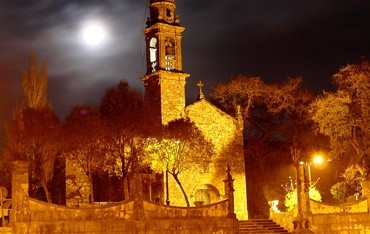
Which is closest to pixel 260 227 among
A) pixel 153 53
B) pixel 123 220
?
pixel 123 220

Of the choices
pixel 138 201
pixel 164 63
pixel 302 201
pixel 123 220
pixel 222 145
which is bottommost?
pixel 123 220

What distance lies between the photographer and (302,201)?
28.3m

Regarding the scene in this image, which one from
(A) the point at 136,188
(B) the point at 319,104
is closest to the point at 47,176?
(A) the point at 136,188

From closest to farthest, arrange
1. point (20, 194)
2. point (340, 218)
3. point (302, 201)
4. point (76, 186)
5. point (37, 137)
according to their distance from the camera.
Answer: point (20, 194)
point (302, 201)
point (340, 218)
point (37, 137)
point (76, 186)

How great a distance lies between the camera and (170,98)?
1593 inches

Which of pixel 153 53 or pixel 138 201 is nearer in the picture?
pixel 138 201

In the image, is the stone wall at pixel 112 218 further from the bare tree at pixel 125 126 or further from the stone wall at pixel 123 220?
the bare tree at pixel 125 126

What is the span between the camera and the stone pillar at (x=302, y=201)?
83.6 ft

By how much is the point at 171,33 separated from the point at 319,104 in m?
12.1

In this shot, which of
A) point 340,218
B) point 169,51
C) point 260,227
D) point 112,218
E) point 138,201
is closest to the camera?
point 112,218

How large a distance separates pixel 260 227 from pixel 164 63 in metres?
14.0

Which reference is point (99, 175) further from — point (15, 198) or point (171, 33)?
point (15, 198)

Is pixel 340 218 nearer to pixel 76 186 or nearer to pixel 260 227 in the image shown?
pixel 260 227

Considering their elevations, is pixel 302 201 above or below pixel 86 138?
below
